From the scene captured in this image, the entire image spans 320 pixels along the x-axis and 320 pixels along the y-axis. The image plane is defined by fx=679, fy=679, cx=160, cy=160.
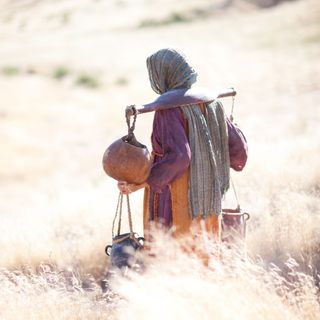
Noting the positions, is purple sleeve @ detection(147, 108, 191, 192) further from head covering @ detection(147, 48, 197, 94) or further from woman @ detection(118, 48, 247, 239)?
head covering @ detection(147, 48, 197, 94)

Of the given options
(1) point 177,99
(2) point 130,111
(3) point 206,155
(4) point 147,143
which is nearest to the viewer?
(2) point 130,111

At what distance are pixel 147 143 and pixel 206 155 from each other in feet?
35.0

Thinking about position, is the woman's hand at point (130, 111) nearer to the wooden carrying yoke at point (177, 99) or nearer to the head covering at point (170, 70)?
the wooden carrying yoke at point (177, 99)

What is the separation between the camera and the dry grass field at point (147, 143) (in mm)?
3424

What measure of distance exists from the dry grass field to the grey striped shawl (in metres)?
0.28

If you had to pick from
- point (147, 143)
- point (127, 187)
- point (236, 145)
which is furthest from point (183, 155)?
point (147, 143)

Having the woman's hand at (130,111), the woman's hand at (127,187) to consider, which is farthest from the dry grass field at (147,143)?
the woman's hand at (130,111)

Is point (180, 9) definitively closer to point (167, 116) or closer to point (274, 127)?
point (274, 127)

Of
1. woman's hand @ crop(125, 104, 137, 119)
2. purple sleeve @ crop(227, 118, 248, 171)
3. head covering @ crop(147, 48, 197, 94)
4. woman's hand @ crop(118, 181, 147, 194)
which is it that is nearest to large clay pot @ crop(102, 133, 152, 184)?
woman's hand @ crop(118, 181, 147, 194)

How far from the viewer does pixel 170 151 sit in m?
3.74

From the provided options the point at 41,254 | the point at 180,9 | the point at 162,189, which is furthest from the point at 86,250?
the point at 180,9

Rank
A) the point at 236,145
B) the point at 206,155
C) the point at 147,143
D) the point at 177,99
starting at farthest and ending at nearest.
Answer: the point at 147,143 → the point at 236,145 → the point at 206,155 → the point at 177,99

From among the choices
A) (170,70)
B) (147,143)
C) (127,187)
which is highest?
(170,70)

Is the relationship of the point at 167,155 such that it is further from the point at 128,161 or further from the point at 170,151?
the point at 128,161
